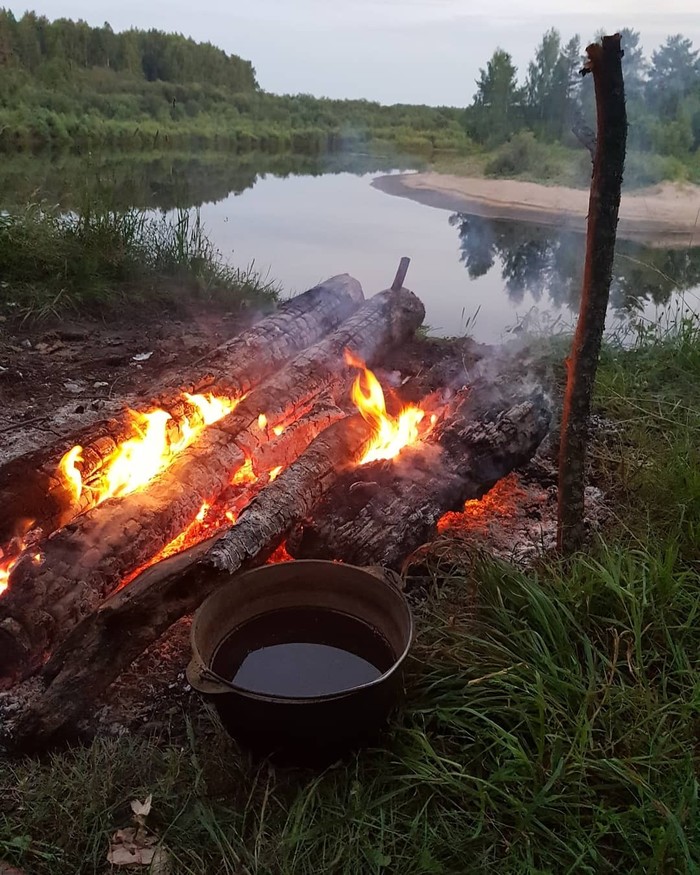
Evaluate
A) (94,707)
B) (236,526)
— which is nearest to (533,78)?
(236,526)

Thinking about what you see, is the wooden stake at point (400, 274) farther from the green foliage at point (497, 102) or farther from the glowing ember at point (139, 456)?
the green foliage at point (497, 102)

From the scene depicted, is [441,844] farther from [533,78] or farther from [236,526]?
[533,78]

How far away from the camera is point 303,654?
2047 mm

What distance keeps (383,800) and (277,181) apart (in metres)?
15.3

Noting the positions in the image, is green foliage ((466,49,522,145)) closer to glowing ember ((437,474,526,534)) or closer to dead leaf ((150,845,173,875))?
glowing ember ((437,474,526,534))

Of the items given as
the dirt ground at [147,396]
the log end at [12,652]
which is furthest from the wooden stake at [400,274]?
the log end at [12,652]

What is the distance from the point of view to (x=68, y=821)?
5.58 feet

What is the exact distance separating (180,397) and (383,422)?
100 cm

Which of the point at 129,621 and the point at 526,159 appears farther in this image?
the point at 526,159

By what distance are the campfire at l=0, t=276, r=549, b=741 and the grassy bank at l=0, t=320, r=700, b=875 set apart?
12.6 inches

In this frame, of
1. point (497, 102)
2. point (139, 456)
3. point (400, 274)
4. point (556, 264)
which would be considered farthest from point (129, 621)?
point (497, 102)

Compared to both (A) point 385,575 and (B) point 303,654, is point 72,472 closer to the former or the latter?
(B) point 303,654

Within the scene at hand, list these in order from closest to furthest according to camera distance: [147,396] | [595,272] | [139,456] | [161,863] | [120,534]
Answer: [161,863]
[595,272]
[120,534]
[139,456]
[147,396]

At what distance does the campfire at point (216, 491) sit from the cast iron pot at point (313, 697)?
17cm
